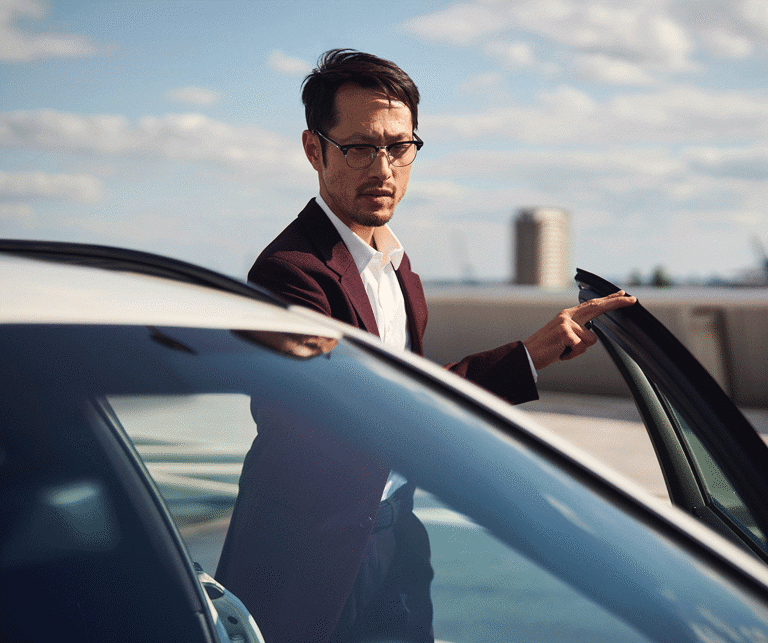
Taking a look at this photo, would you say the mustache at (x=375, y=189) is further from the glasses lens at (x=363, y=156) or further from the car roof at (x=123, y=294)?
the car roof at (x=123, y=294)

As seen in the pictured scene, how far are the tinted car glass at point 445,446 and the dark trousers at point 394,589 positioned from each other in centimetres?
29

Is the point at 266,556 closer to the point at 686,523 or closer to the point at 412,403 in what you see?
the point at 412,403

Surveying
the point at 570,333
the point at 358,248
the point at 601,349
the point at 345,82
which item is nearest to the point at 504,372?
the point at 570,333

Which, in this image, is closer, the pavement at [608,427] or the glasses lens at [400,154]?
the glasses lens at [400,154]

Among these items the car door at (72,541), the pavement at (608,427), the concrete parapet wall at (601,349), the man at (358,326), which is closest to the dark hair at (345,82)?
the man at (358,326)

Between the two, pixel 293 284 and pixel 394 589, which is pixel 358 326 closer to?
pixel 293 284

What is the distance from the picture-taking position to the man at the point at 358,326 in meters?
1.71

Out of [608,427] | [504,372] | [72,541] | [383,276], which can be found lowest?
[608,427]

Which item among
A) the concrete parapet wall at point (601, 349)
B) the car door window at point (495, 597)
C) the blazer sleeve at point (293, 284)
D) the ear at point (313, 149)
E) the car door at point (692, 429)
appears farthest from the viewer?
the concrete parapet wall at point (601, 349)

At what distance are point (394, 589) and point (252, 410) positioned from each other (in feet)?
1.97

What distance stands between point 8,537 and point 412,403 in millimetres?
672

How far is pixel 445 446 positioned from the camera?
1.32 m

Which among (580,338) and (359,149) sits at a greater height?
(359,149)

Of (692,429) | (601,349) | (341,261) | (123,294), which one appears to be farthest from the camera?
(601,349)
